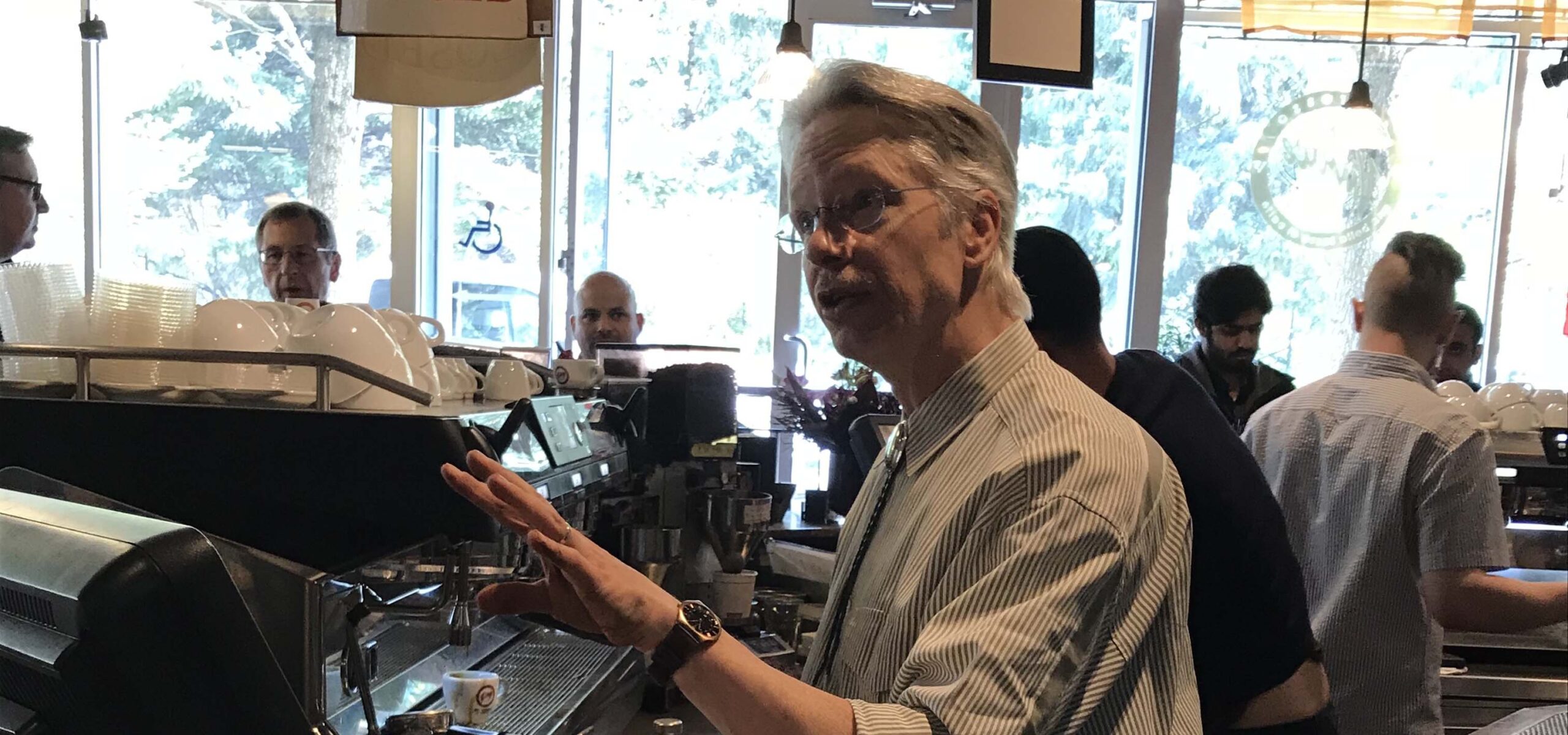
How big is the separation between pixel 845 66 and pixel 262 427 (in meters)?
0.75

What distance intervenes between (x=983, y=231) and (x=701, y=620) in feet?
1.46

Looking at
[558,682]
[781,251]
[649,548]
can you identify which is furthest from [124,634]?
[781,251]

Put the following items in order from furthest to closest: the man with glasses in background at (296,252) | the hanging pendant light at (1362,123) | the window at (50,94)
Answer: the window at (50,94)
the hanging pendant light at (1362,123)
the man with glasses in background at (296,252)

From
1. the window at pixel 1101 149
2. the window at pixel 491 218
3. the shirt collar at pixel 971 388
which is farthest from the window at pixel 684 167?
the shirt collar at pixel 971 388

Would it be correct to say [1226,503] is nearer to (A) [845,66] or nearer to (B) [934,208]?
(B) [934,208]

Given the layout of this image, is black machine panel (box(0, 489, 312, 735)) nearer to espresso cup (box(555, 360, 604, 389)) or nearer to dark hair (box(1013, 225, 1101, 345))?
dark hair (box(1013, 225, 1101, 345))

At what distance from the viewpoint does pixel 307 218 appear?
3084 millimetres

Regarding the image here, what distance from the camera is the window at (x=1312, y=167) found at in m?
5.16

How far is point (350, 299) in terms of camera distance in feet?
16.8

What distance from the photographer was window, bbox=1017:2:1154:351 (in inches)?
202

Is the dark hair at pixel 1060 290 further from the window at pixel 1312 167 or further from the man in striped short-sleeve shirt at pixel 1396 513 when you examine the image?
the window at pixel 1312 167

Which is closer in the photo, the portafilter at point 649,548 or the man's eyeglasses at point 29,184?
the portafilter at point 649,548

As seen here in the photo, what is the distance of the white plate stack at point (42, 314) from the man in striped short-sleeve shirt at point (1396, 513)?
2021 mm

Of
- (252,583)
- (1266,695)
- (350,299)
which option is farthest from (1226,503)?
(350,299)
